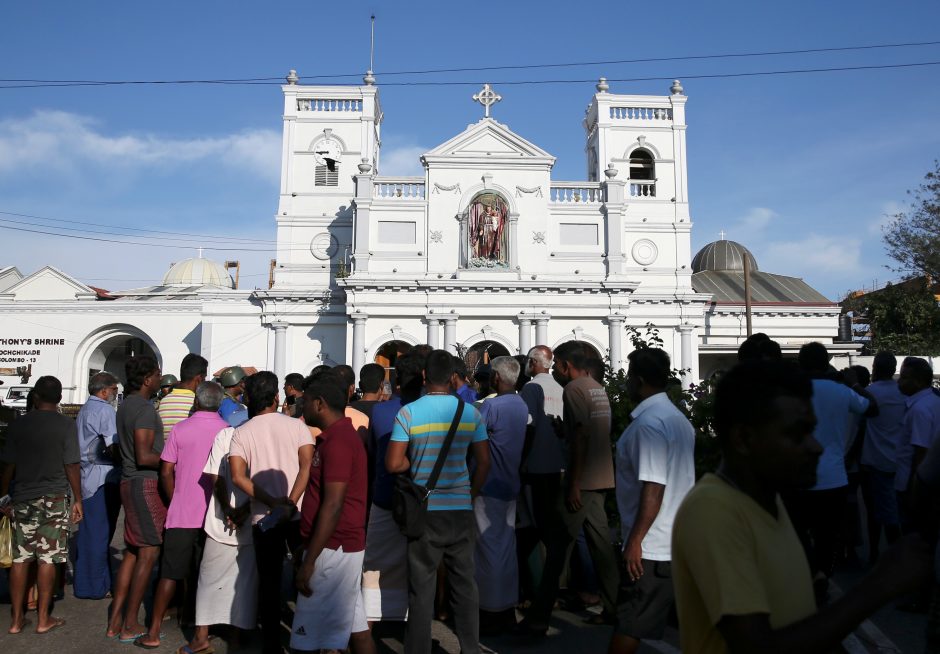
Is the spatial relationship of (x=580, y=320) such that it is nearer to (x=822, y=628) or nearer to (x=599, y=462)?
(x=599, y=462)

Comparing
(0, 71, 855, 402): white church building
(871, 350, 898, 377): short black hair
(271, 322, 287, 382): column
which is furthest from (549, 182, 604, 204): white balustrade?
(871, 350, 898, 377): short black hair

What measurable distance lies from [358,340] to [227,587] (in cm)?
2068

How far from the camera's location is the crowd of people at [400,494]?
173 inches

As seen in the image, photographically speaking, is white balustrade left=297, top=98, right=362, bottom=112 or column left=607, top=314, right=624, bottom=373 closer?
column left=607, top=314, right=624, bottom=373

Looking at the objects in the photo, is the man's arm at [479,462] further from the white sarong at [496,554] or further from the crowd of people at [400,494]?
the white sarong at [496,554]

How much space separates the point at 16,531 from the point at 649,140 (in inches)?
1126

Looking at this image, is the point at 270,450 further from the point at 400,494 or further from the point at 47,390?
the point at 47,390

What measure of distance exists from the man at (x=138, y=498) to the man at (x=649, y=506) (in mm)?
3979

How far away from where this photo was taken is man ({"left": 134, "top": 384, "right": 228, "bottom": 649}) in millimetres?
5590

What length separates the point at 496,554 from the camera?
5887 millimetres

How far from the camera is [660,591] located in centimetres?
399

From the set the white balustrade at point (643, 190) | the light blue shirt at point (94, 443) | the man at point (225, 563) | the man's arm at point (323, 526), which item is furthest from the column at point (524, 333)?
the man's arm at point (323, 526)

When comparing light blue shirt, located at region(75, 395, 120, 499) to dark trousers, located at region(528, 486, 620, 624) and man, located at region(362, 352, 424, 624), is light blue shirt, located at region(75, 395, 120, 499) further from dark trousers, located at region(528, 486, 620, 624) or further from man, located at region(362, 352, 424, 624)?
dark trousers, located at region(528, 486, 620, 624)

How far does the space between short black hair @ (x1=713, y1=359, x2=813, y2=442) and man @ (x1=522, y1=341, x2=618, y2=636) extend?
3.25 metres
